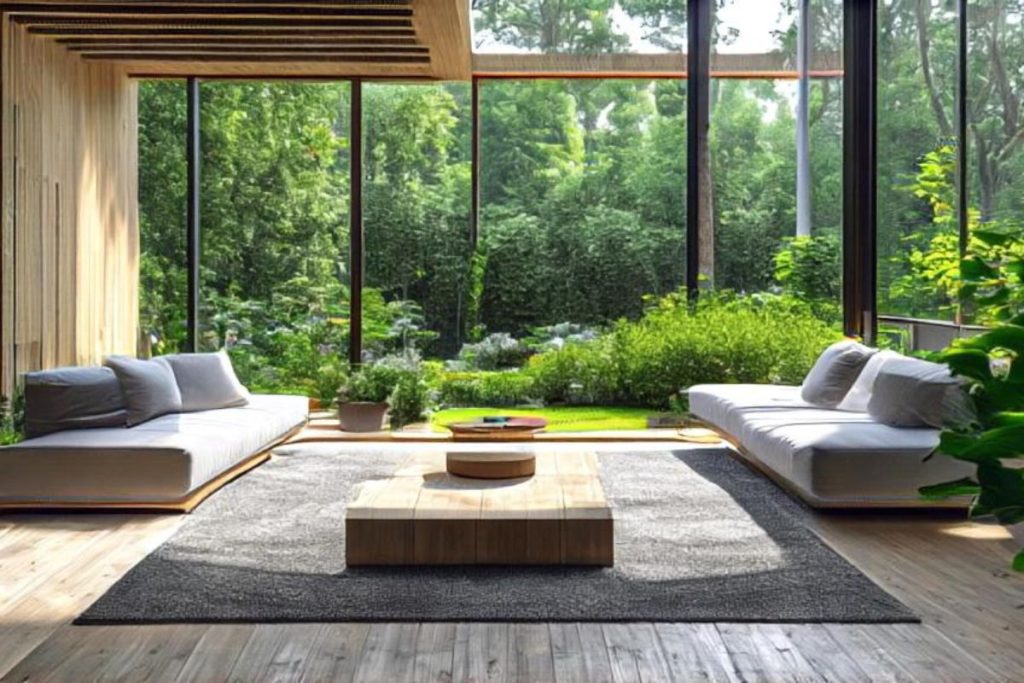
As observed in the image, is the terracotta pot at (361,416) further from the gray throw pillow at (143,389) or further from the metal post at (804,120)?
the metal post at (804,120)

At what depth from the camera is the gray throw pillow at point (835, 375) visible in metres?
7.36

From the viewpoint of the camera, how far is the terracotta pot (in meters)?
9.29

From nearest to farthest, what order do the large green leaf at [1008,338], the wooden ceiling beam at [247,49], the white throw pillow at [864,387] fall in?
1. the large green leaf at [1008,338]
2. the white throw pillow at [864,387]
3. the wooden ceiling beam at [247,49]

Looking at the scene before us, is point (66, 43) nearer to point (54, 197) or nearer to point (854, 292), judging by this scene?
point (54, 197)

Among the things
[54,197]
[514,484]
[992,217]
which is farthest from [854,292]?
[54,197]

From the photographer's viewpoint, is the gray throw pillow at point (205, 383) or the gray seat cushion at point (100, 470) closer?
the gray seat cushion at point (100, 470)

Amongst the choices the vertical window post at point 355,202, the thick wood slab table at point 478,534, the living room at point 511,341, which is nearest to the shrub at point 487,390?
the living room at point 511,341

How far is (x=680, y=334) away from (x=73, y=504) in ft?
17.6

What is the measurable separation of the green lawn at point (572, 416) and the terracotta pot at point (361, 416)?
0.52 metres

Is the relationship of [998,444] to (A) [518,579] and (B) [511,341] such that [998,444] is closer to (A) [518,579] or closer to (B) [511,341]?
(A) [518,579]

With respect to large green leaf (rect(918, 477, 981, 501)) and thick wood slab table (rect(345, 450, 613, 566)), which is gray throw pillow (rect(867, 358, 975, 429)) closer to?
thick wood slab table (rect(345, 450, 613, 566))

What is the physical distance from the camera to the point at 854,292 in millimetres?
9820

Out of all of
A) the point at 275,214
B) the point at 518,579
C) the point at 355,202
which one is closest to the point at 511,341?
the point at 355,202

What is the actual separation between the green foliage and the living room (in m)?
0.01
